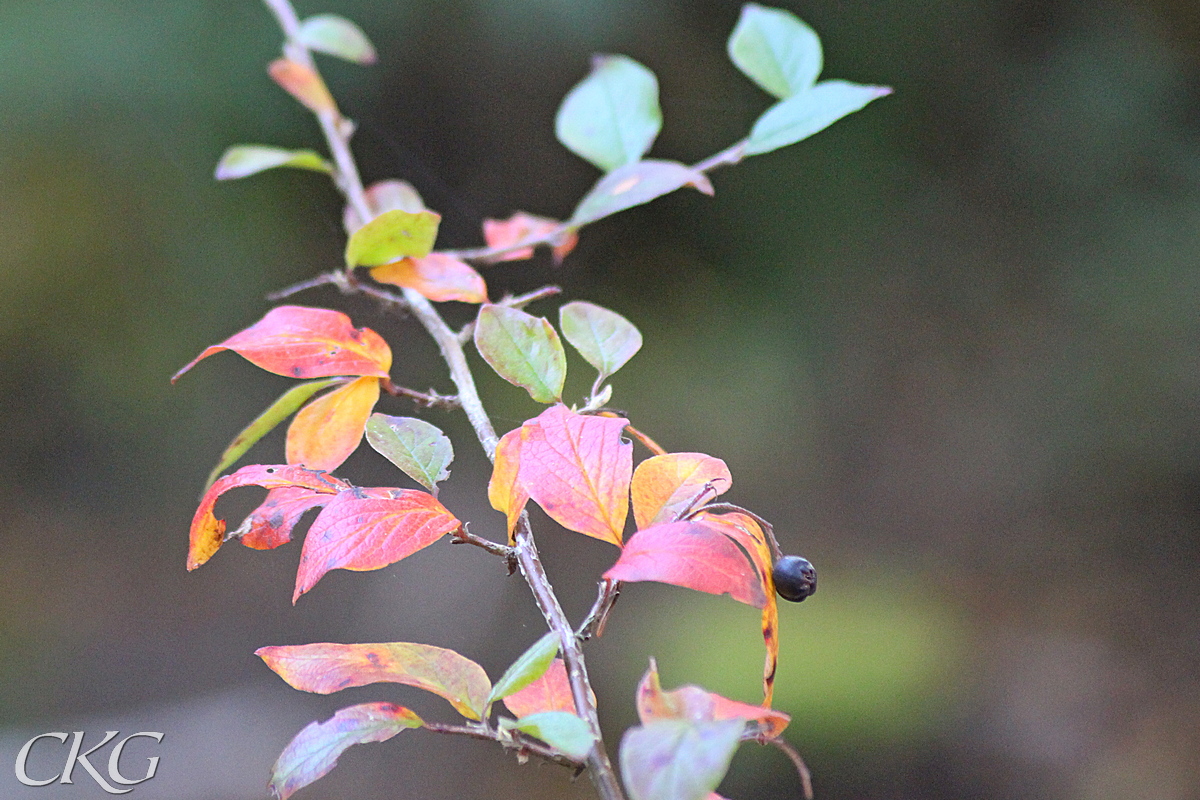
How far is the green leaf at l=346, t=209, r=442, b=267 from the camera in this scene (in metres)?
0.33

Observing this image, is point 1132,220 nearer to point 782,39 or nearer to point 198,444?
point 782,39

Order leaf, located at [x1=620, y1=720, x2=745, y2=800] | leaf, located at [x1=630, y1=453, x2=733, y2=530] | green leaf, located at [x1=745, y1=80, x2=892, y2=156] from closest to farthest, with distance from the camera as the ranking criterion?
leaf, located at [x1=620, y1=720, x2=745, y2=800], leaf, located at [x1=630, y1=453, x2=733, y2=530], green leaf, located at [x1=745, y1=80, x2=892, y2=156]

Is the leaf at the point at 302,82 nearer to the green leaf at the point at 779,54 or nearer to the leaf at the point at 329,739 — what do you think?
the green leaf at the point at 779,54

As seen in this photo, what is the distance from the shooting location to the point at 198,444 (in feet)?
4.09

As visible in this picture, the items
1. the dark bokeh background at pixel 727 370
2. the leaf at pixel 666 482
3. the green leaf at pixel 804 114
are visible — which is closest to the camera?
the leaf at pixel 666 482

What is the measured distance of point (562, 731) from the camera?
0.19 m

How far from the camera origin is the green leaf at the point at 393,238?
0.33 meters

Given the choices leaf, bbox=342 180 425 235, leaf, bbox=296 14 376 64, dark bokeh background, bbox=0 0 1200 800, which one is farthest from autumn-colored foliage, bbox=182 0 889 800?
dark bokeh background, bbox=0 0 1200 800

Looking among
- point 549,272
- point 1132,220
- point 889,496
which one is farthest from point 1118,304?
point 549,272

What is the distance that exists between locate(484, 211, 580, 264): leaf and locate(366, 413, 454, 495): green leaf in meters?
0.17

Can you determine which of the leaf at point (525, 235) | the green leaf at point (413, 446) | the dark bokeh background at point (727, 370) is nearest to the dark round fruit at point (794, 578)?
the green leaf at point (413, 446)

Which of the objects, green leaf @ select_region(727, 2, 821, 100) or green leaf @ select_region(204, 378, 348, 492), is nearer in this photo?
green leaf @ select_region(204, 378, 348, 492)

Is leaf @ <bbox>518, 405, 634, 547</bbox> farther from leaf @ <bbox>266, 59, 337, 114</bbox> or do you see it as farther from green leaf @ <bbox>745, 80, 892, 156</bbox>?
leaf @ <bbox>266, 59, 337, 114</bbox>

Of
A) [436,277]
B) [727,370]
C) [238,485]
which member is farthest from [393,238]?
[727,370]
